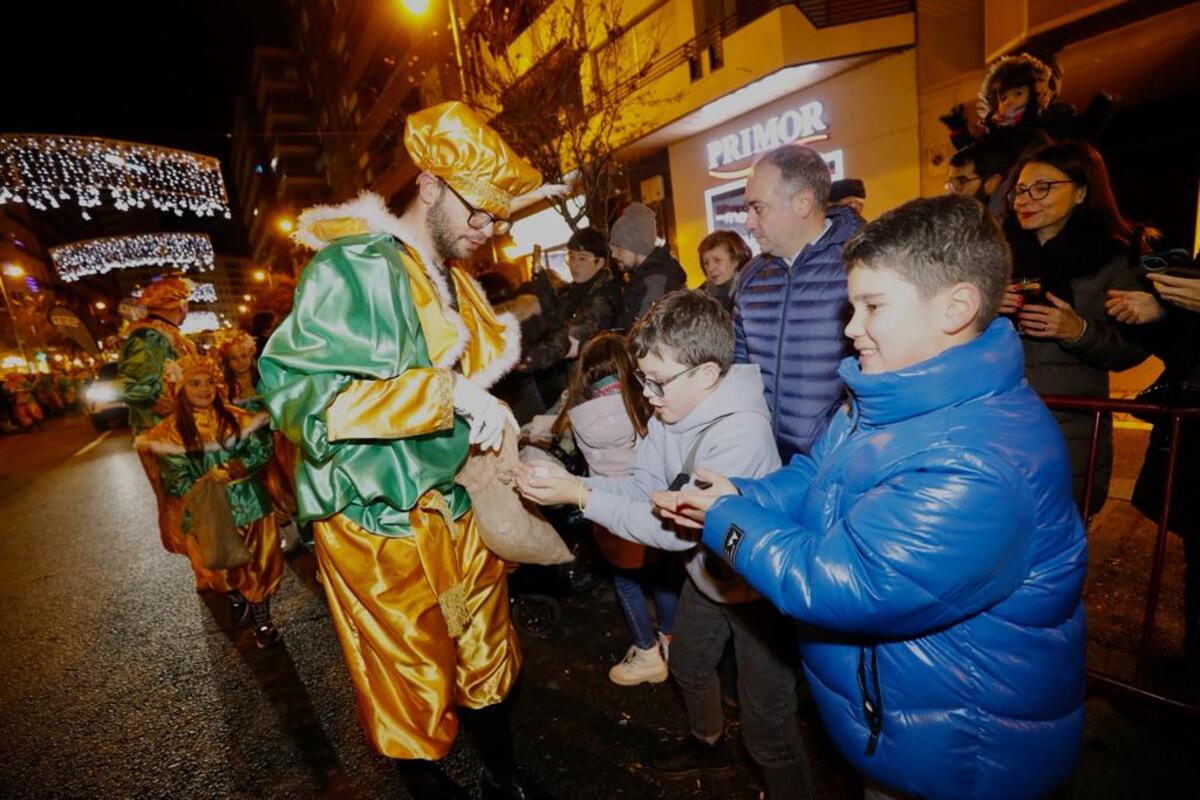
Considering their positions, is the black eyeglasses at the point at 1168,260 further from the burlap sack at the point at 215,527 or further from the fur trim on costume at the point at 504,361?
the burlap sack at the point at 215,527

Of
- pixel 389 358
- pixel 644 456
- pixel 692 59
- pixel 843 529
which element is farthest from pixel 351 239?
pixel 692 59

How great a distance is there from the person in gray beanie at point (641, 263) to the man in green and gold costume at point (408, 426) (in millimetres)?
2382

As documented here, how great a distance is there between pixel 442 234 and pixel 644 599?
226cm

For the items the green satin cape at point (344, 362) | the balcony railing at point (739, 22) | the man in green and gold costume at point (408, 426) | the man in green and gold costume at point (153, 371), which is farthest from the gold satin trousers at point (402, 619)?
the balcony railing at point (739, 22)

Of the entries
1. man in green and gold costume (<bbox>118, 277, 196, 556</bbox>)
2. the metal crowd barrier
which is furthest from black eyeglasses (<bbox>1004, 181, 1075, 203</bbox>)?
man in green and gold costume (<bbox>118, 277, 196, 556</bbox>)

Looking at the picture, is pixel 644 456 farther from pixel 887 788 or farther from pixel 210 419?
pixel 210 419

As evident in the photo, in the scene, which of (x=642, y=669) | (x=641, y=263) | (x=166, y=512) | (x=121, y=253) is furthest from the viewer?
(x=121, y=253)

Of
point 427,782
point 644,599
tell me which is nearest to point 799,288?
point 644,599

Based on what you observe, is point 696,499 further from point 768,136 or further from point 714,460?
point 768,136

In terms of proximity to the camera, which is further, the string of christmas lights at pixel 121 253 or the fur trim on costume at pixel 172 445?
the string of christmas lights at pixel 121 253

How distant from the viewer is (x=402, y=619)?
2146mm

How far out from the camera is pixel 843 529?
1.31 metres

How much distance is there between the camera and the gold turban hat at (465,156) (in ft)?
7.19

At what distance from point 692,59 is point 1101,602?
1177 cm
